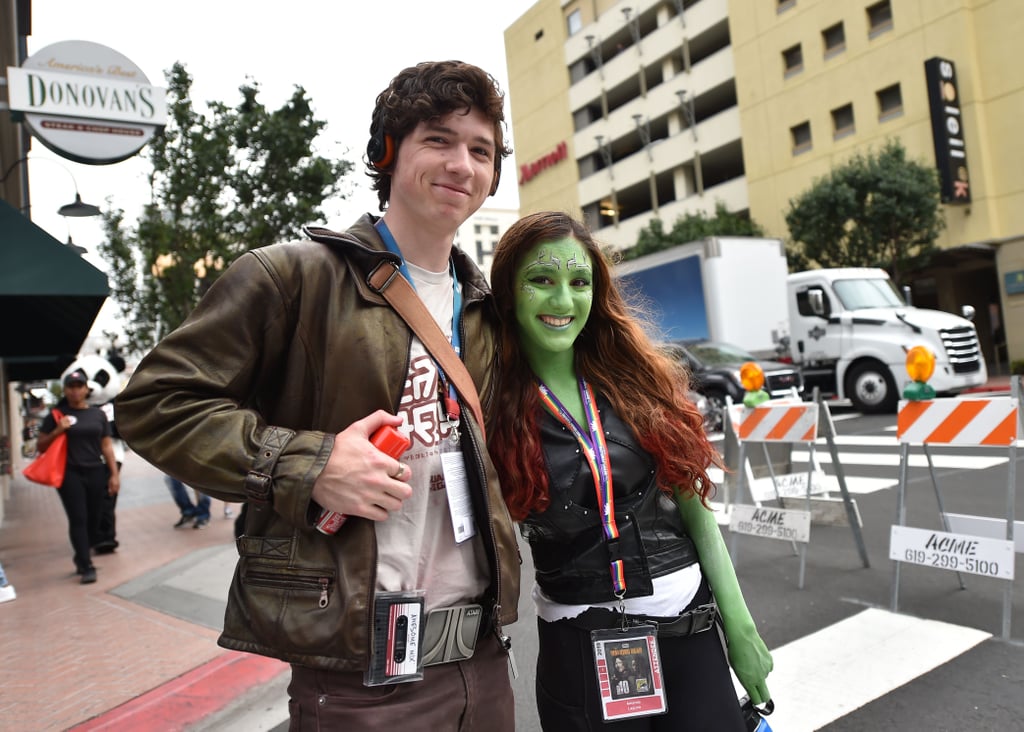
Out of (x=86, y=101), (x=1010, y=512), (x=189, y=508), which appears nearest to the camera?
(x=1010, y=512)

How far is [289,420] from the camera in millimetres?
1480

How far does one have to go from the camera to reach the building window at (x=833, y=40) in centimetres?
2595

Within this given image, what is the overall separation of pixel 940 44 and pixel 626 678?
26.7 m

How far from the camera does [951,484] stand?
7172 millimetres

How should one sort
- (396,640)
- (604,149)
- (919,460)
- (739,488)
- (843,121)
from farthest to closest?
(604,149) → (843,121) → (919,460) → (739,488) → (396,640)

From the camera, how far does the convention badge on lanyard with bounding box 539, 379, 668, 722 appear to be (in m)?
1.73

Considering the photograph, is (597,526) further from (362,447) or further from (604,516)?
(362,447)

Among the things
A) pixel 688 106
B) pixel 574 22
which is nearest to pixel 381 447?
pixel 688 106

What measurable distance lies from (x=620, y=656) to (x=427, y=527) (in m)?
Answer: 0.64

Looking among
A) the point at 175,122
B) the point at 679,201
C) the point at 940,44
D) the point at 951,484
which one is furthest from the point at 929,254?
the point at 175,122

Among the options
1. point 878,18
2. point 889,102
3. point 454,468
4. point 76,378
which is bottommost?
point 454,468

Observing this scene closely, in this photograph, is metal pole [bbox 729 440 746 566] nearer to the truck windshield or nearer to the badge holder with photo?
the badge holder with photo

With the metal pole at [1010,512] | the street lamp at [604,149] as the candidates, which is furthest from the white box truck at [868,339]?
the street lamp at [604,149]

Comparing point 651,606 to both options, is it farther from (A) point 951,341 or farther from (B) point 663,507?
(A) point 951,341
